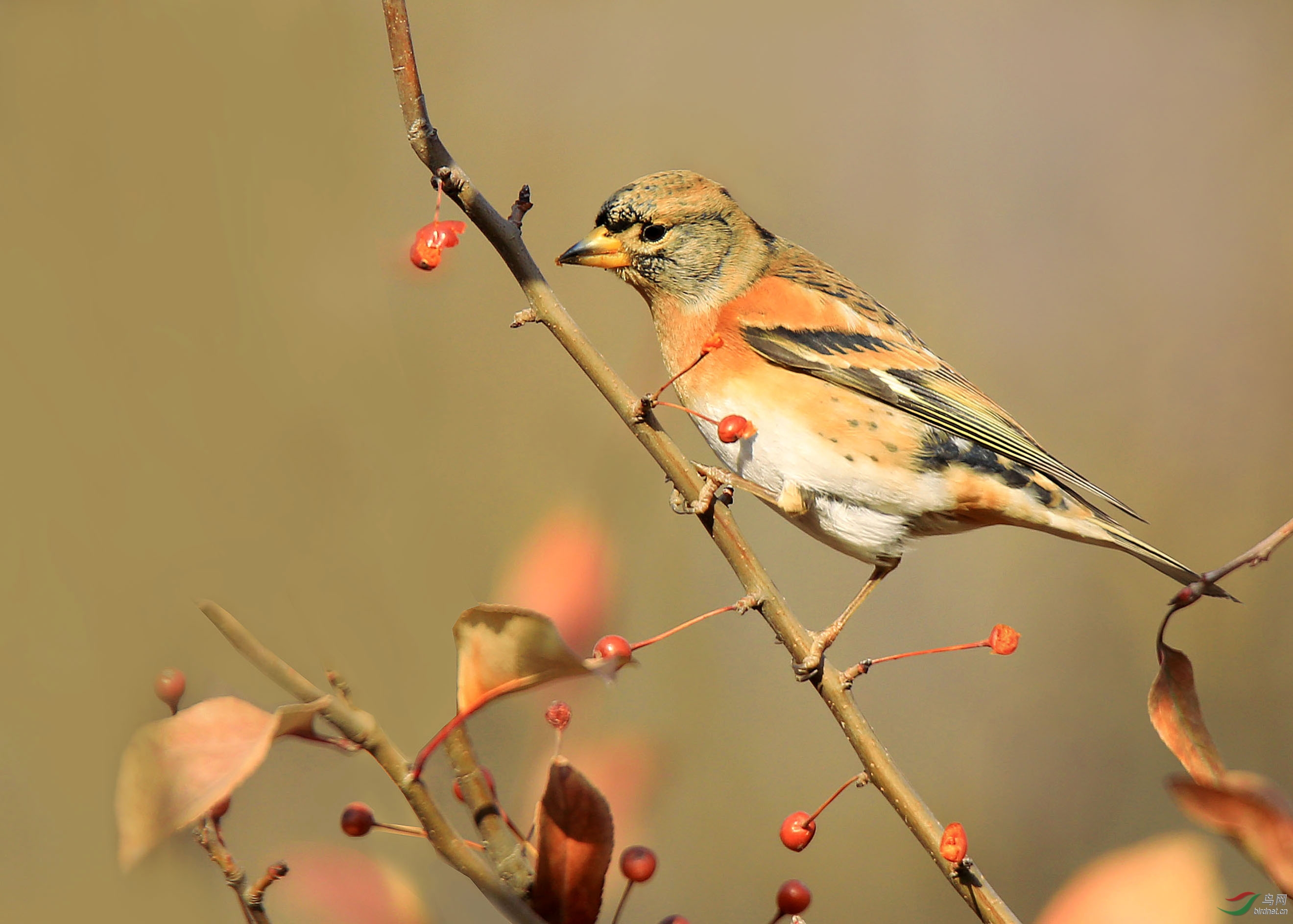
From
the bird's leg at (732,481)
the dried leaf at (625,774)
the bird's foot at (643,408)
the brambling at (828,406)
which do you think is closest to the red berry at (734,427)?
the bird's leg at (732,481)

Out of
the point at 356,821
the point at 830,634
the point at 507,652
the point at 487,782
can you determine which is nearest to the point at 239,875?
the point at 356,821

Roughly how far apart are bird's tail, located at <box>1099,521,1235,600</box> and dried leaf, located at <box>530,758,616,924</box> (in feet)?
4.61

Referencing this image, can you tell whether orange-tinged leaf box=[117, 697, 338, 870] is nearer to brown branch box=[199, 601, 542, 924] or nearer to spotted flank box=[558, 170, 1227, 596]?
brown branch box=[199, 601, 542, 924]

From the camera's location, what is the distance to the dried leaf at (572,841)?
36.4 inches

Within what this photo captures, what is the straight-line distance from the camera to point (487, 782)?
1.02 metres

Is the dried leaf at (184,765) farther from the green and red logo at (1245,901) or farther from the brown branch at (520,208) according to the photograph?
the green and red logo at (1245,901)

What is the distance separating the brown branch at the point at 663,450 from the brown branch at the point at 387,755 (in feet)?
1.78

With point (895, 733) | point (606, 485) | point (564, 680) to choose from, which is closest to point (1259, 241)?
point (895, 733)

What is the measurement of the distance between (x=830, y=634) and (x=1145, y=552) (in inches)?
27.8

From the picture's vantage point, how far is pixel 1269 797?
0.88 metres

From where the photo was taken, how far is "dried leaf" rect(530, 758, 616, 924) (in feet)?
3.03

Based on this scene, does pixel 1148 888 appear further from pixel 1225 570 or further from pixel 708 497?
pixel 708 497

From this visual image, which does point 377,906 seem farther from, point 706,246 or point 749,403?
point 706,246

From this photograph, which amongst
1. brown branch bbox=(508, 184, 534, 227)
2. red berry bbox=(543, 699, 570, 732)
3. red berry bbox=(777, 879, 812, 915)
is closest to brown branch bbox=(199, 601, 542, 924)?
red berry bbox=(543, 699, 570, 732)
